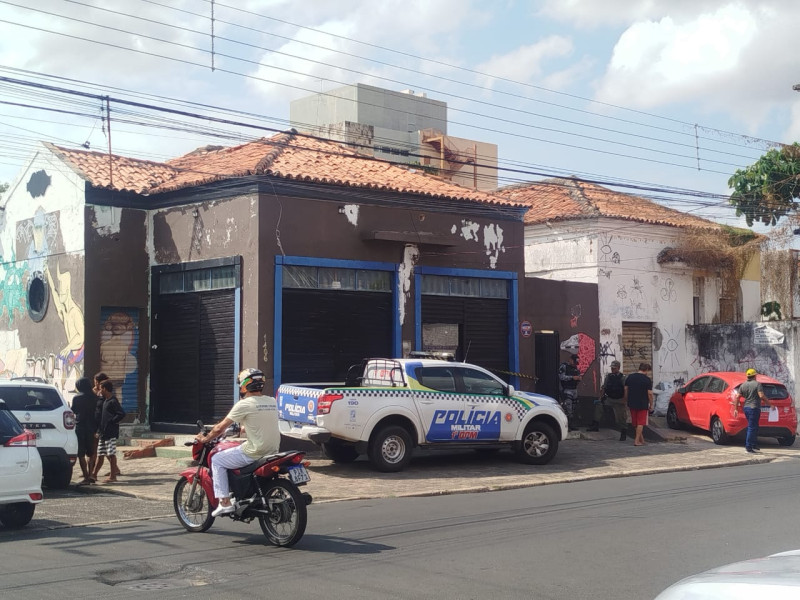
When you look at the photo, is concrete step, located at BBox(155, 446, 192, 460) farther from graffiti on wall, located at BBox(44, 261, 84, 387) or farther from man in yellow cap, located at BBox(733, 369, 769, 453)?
man in yellow cap, located at BBox(733, 369, 769, 453)

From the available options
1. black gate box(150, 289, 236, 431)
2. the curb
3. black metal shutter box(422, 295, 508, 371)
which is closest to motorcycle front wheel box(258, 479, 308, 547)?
the curb

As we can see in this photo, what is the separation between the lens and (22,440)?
33.4 ft

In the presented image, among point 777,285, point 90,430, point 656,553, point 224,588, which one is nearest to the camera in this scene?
point 224,588

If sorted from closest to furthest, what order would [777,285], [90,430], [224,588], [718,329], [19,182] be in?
[224,588], [90,430], [19,182], [718,329], [777,285]

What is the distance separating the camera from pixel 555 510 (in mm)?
11547

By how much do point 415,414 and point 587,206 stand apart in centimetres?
1252

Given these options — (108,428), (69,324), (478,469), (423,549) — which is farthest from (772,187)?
(423,549)

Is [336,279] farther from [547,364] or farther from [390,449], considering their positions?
[547,364]

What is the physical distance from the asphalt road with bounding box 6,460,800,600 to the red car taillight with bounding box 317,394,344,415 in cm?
217

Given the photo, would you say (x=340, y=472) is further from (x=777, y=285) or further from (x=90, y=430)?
(x=777, y=285)

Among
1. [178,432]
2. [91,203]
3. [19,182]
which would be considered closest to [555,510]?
[178,432]

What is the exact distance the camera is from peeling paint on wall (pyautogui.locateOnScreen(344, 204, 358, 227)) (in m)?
18.6

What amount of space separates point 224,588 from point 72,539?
2.99m

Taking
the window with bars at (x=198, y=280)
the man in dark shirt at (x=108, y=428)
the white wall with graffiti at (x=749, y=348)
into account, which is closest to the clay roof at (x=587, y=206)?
the white wall with graffiti at (x=749, y=348)
